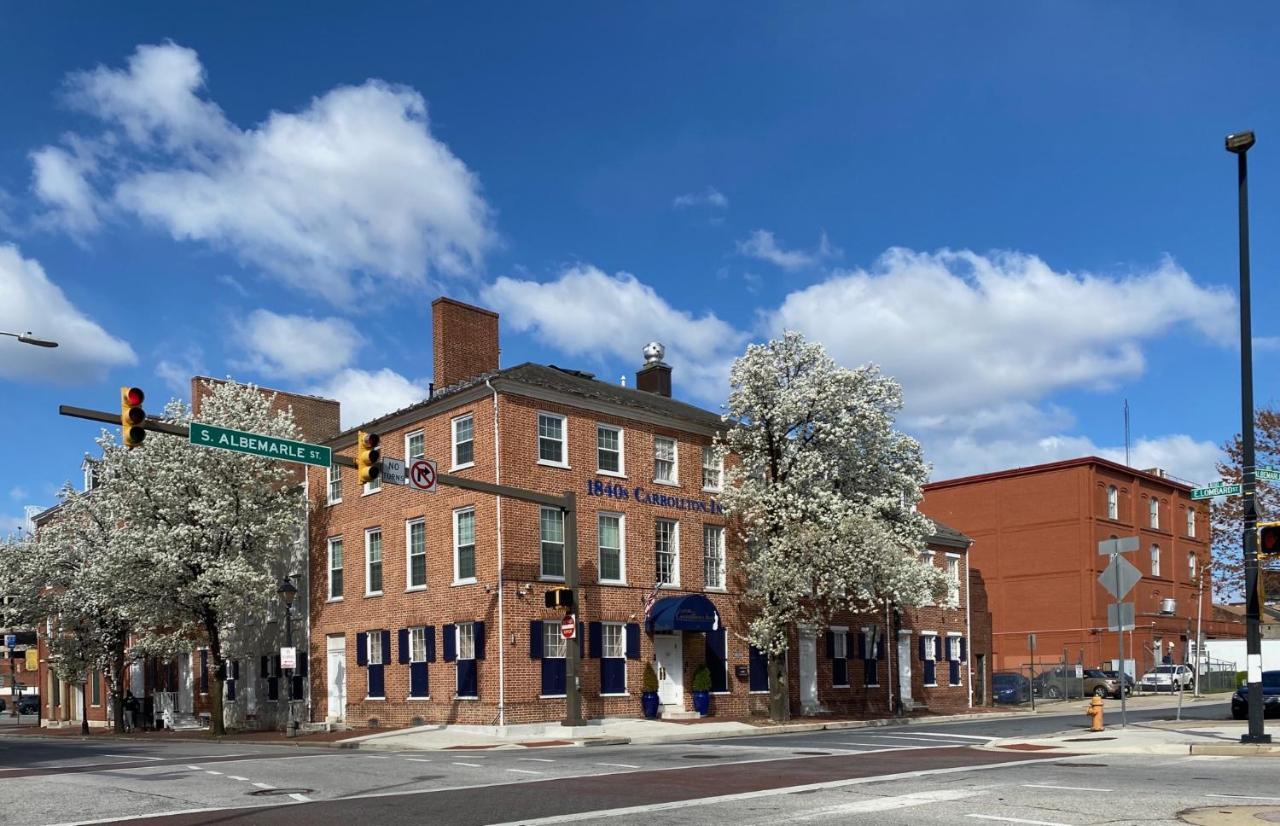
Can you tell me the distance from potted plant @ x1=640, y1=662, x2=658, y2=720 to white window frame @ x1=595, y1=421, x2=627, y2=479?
5751 millimetres

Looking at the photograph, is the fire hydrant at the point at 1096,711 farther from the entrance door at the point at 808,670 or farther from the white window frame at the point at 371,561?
the white window frame at the point at 371,561

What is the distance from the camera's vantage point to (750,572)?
120 ft

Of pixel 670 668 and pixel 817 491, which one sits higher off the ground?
pixel 817 491

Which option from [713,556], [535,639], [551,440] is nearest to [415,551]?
[535,639]

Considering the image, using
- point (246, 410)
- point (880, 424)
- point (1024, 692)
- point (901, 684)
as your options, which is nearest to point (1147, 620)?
point (1024, 692)

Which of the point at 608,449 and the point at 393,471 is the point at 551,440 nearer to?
the point at 608,449

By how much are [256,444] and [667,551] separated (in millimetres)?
17284

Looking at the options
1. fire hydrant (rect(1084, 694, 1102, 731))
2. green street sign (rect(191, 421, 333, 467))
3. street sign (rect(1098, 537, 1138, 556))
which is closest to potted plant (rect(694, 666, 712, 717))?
fire hydrant (rect(1084, 694, 1102, 731))

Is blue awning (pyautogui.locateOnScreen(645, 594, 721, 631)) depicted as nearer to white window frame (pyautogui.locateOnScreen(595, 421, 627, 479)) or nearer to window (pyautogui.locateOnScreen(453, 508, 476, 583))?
white window frame (pyautogui.locateOnScreen(595, 421, 627, 479))

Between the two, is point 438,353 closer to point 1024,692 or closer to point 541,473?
point 541,473

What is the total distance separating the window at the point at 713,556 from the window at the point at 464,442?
329 inches

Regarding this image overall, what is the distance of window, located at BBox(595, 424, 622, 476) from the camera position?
118 feet

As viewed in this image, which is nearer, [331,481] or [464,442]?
[464,442]

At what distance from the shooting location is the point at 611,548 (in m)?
35.5
